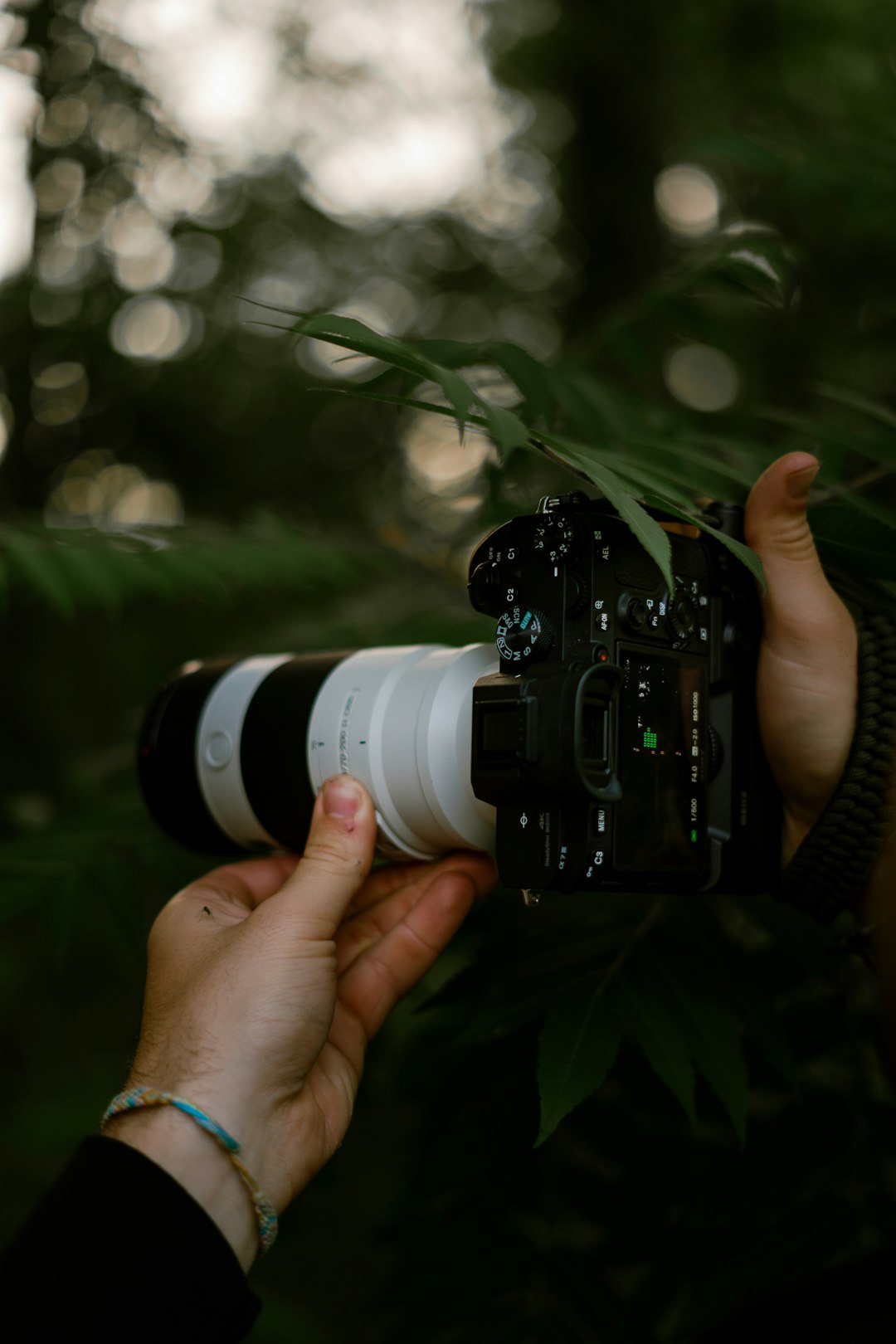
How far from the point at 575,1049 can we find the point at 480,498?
1.02 metres

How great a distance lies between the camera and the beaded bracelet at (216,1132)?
87 cm

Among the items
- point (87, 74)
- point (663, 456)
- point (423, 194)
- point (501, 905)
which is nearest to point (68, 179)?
point (87, 74)

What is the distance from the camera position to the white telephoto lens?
41.1 inches

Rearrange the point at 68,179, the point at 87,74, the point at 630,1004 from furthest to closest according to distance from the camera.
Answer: the point at 68,179 → the point at 87,74 → the point at 630,1004

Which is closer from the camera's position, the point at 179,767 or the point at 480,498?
the point at 179,767

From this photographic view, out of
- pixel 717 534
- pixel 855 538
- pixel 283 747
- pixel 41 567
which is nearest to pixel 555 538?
pixel 717 534

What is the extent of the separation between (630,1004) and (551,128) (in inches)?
138

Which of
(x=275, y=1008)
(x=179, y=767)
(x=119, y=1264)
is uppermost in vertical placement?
(x=179, y=767)

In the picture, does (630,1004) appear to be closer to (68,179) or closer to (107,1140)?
(107,1140)

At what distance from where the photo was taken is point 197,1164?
865mm

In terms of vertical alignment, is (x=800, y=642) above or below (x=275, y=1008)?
above

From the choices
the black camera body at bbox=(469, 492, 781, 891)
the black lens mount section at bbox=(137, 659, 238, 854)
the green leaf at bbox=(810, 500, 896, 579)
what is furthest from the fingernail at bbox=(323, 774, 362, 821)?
the green leaf at bbox=(810, 500, 896, 579)

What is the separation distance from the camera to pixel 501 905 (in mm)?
1203

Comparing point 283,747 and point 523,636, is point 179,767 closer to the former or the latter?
point 283,747
